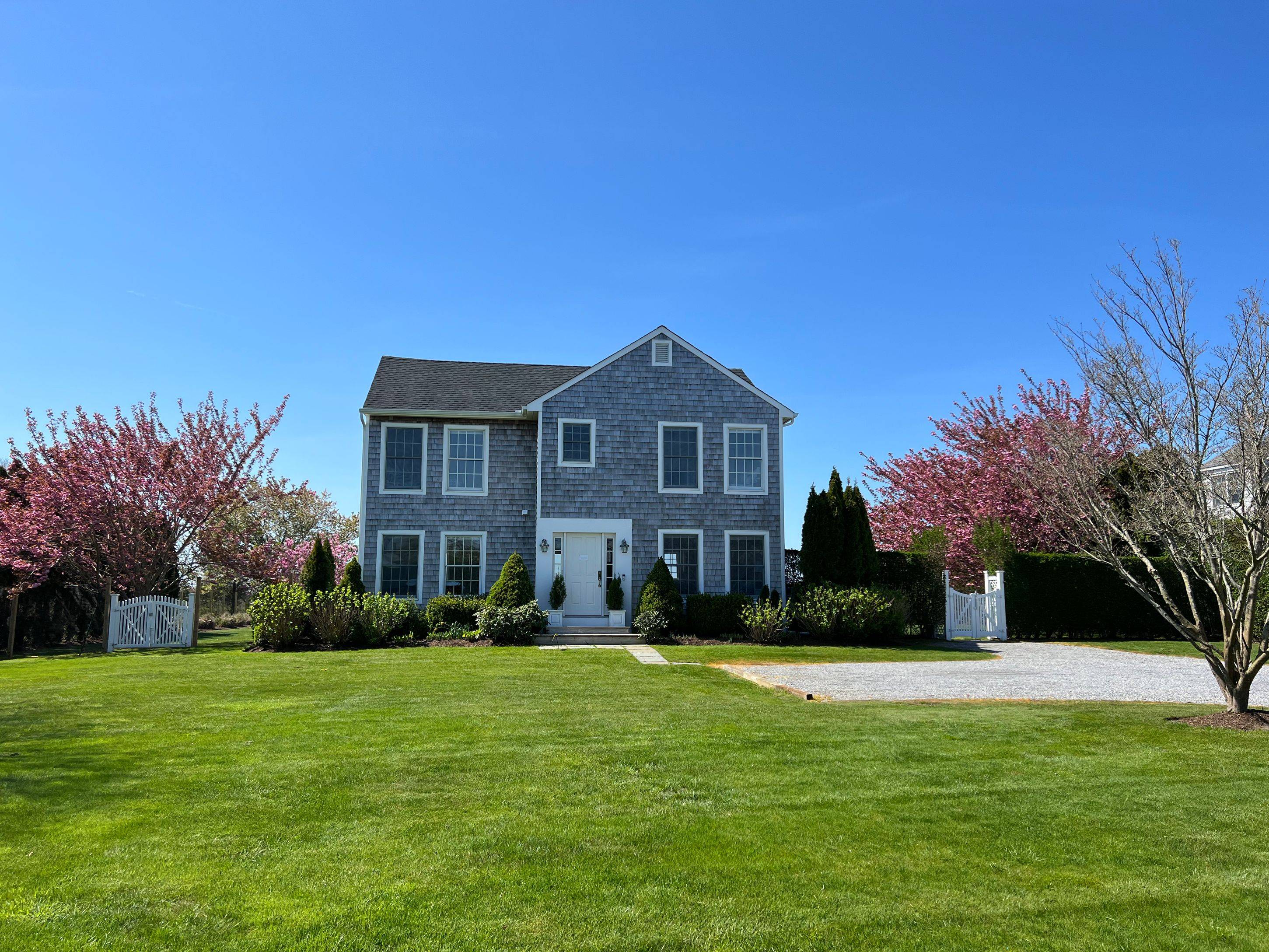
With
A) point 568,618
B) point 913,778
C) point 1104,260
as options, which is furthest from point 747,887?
point 568,618

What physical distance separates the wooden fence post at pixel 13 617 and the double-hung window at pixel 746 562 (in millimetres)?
17035

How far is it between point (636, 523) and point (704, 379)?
422 cm

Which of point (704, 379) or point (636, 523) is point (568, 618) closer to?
point (636, 523)

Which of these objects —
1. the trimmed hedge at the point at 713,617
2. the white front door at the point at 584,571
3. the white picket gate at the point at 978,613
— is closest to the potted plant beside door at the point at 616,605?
the white front door at the point at 584,571

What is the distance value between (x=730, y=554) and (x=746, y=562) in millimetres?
482

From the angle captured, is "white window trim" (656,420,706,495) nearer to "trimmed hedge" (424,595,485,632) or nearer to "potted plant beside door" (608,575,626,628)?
"potted plant beside door" (608,575,626,628)

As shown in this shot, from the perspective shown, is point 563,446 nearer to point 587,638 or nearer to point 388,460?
point 388,460

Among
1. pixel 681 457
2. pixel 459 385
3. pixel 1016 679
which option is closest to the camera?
pixel 1016 679

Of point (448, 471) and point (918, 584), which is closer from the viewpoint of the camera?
point (918, 584)

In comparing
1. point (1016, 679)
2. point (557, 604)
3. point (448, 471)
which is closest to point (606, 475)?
point (557, 604)

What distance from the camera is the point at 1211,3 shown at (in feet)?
39.8

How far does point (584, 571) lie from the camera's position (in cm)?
2067

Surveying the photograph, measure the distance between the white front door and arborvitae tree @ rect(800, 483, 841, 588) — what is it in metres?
5.13

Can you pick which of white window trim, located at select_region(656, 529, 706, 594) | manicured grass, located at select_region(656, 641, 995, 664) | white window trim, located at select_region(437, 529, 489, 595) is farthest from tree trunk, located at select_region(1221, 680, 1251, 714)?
white window trim, located at select_region(437, 529, 489, 595)
